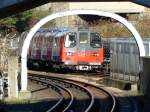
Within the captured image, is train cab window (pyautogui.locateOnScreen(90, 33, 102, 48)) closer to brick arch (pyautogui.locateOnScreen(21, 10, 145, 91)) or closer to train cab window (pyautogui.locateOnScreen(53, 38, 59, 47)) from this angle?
train cab window (pyautogui.locateOnScreen(53, 38, 59, 47))

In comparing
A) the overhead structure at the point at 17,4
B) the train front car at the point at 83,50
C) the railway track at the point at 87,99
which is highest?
the overhead structure at the point at 17,4

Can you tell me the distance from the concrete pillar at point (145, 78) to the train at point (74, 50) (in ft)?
54.3

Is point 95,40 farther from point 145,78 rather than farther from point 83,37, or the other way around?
point 145,78

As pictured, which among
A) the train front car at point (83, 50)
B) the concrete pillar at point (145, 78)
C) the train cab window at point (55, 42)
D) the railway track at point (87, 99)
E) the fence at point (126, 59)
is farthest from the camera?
the train cab window at point (55, 42)

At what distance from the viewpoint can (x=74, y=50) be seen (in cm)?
4566

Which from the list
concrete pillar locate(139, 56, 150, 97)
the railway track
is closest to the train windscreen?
Result: the railway track

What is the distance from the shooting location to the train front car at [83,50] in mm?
45031

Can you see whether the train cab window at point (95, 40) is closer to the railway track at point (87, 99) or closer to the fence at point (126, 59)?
the railway track at point (87, 99)

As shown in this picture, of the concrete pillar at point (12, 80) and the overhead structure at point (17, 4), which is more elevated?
the overhead structure at point (17, 4)

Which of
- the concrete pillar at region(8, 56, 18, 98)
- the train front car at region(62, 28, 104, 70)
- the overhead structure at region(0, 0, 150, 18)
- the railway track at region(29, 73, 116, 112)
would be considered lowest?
the railway track at region(29, 73, 116, 112)

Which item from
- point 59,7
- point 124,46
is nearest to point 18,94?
point 124,46

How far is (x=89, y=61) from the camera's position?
148ft

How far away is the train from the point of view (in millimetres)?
45094

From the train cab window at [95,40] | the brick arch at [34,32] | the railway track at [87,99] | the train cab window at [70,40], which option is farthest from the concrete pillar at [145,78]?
the train cab window at [95,40]
